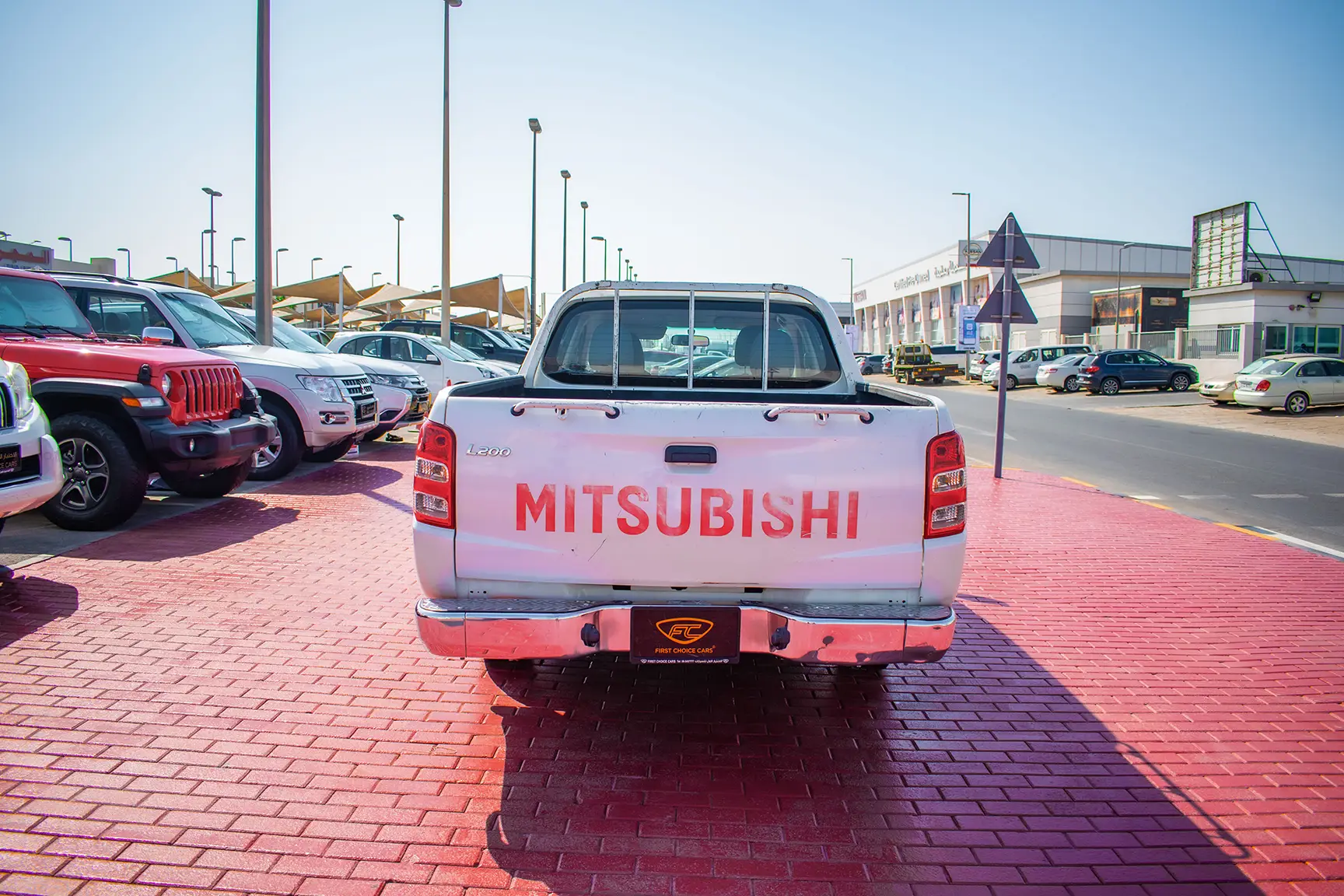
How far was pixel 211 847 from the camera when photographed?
9.84 feet

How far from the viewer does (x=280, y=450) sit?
10.5 meters

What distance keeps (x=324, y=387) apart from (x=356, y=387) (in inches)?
27.0

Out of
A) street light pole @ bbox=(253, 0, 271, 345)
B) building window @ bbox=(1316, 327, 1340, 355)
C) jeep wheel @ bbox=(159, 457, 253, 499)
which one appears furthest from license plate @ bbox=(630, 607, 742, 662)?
building window @ bbox=(1316, 327, 1340, 355)

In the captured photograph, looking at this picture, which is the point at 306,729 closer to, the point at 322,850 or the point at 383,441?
the point at 322,850

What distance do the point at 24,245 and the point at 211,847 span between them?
52.4 metres

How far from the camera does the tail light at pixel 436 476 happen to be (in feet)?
11.1

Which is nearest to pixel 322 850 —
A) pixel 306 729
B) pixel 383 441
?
pixel 306 729

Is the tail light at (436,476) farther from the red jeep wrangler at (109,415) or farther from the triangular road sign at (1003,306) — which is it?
the triangular road sign at (1003,306)

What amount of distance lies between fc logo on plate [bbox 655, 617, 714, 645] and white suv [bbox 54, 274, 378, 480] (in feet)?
25.0

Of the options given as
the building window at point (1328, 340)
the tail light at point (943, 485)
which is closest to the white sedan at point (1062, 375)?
the building window at point (1328, 340)

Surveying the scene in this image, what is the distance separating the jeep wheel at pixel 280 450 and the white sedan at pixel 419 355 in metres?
5.67

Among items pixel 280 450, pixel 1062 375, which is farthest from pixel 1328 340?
pixel 280 450

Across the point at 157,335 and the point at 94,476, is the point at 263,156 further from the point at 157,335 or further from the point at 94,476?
the point at 94,476

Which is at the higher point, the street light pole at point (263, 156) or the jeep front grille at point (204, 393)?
the street light pole at point (263, 156)
